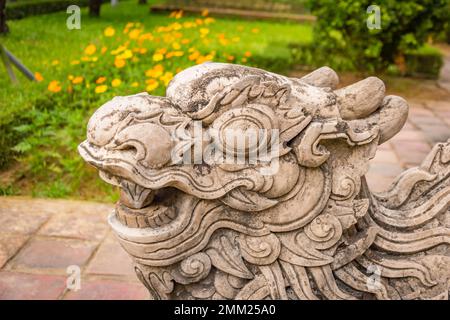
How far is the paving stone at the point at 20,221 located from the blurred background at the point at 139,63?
0.34 metres

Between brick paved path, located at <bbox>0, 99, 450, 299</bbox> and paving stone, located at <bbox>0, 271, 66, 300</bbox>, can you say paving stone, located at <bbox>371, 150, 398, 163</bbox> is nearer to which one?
brick paved path, located at <bbox>0, 99, 450, 299</bbox>

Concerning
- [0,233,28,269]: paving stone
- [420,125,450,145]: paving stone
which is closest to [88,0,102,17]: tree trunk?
[420,125,450,145]: paving stone

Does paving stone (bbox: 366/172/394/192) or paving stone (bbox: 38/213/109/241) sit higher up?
paving stone (bbox: 38/213/109/241)

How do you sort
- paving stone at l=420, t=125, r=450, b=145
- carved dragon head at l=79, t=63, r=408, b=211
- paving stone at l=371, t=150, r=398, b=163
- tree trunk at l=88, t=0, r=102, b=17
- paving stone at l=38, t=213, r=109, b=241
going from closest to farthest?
1. carved dragon head at l=79, t=63, r=408, b=211
2. paving stone at l=38, t=213, r=109, b=241
3. paving stone at l=371, t=150, r=398, b=163
4. paving stone at l=420, t=125, r=450, b=145
5. tree trunk at l=88, t=0, r=102, b=17

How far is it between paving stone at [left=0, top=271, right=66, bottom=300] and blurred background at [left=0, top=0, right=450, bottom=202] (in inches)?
37.6

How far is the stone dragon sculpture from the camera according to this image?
1.43 meters

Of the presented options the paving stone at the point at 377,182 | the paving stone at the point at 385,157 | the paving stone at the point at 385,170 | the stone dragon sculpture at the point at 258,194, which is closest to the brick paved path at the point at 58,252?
the stone dragon sculpture at the point at 258,194

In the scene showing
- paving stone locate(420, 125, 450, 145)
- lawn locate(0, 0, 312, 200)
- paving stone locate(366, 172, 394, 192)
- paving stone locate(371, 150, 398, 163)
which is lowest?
paving stone locate(366, 172, 394, 192)

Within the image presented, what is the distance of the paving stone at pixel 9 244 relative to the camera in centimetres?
240

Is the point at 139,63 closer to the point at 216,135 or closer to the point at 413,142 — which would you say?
the point at 413,142

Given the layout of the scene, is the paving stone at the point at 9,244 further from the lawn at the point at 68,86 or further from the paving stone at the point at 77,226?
the lawn at the point at 68,86

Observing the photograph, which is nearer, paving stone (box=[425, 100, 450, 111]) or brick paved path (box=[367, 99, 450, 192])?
brick paved path (box=[367, 99, 450, 192])

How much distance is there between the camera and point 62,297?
2.11 metres

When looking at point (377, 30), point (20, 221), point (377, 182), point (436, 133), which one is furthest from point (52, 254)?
point (377, 30)
